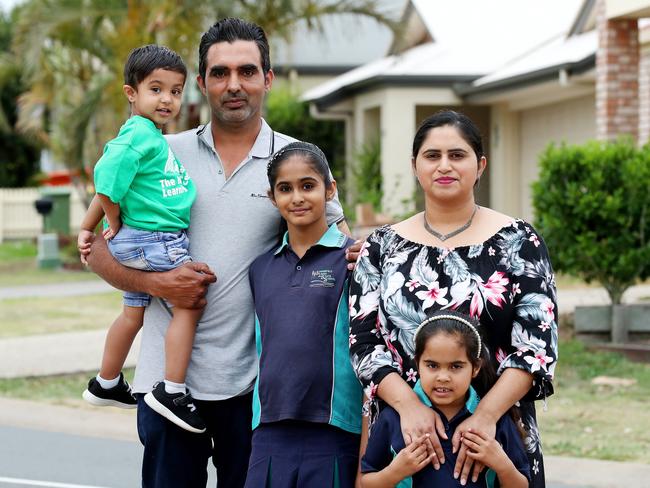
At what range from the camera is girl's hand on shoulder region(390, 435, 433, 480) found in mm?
3438

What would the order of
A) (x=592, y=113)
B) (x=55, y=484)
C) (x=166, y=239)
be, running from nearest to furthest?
(x=166, y=239)
(x=55, y=484)
(x=592, y=113)

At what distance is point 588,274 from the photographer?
37.1 ft

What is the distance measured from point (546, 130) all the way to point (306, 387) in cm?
1714

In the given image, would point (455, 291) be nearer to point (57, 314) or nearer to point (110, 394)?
point (110, 394)

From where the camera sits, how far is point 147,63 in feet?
14.1

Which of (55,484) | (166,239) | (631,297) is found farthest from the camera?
(631,297)

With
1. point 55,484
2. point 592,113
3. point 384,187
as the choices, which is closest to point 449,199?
point 55,484

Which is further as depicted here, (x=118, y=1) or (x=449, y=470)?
(x=118, y=1)

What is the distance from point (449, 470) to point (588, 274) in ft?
26.7

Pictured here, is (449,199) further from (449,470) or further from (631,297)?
(631,297)

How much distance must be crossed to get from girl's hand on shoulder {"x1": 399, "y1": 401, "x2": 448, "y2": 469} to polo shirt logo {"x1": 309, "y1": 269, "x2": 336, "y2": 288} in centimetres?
58

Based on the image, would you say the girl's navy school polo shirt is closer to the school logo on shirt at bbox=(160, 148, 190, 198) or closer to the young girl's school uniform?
the young girl's school uniform

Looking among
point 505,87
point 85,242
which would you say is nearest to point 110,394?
point 85,242

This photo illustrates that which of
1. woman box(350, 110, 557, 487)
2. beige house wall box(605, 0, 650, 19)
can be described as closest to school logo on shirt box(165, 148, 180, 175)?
woman box(350, 110, 557, 487)
